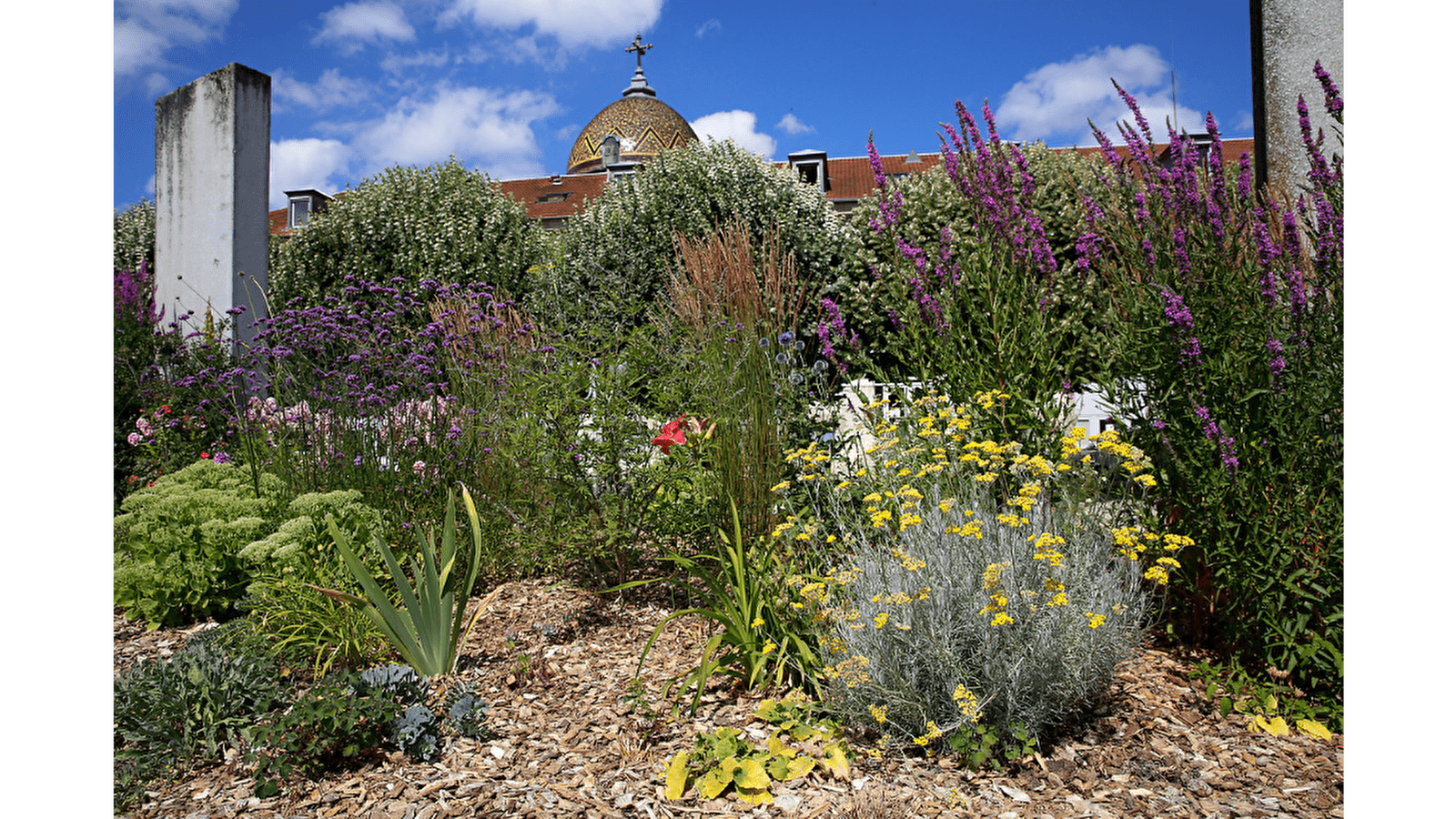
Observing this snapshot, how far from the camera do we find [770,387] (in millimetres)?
3379

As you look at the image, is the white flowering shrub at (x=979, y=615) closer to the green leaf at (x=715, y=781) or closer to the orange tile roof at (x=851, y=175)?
the green leaf at (x=715, y=781)

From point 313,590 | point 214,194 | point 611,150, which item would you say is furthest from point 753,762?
point 611,150

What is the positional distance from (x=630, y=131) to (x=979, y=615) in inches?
1632

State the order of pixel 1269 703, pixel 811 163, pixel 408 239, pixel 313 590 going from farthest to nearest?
1. pixel 811 163
2. pixel 408 239
3. pixel 313 590
4. pixel 1269 703

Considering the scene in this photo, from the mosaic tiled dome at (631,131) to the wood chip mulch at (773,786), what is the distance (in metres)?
39.6

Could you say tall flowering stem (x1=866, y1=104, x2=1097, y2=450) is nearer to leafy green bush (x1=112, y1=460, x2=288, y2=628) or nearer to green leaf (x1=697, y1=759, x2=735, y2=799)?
green leaf (x1=697, y1=759, x2=735, y2=799)

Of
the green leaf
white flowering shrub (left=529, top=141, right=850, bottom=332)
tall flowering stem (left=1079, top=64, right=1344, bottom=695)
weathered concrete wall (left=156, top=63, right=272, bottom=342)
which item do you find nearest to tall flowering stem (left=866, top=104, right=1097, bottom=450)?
tall flowering stem (left=1079, top=64, right=1344, bottom=695)

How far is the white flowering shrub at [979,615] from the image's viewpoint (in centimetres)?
204

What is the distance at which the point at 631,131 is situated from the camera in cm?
4031

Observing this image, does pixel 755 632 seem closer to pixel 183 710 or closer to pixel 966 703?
pixel 966 703

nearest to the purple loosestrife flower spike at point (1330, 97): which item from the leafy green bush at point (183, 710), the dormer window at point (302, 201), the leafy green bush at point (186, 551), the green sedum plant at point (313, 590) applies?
the green sedum plant at point (313, 590)

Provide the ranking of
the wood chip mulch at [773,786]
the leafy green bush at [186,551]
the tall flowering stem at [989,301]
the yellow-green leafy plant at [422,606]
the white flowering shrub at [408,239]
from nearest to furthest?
the wood chip mulch at [773,786] → the yellow-green leafy plant at [422,606] → the tall flowering stem at [989,301] → the leafy green bush at [186,551] → the white flowering shrub at [408,239]

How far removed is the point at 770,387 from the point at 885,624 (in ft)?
4.75

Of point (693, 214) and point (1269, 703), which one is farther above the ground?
point (693, 214)
